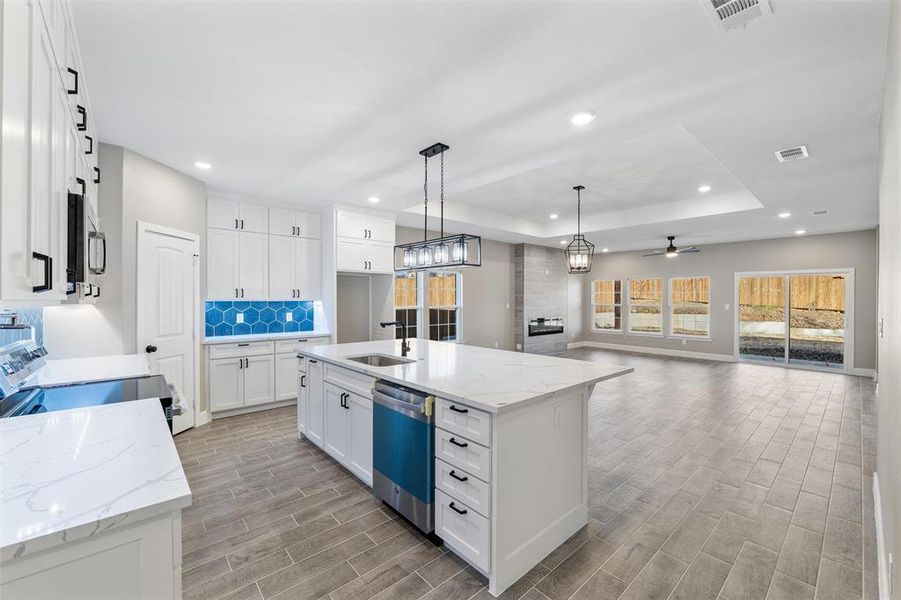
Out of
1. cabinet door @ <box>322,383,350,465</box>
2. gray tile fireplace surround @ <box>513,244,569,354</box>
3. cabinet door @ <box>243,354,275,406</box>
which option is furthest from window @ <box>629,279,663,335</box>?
cabinet door @ <box>322,383,350,465</box>

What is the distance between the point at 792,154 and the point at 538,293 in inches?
228

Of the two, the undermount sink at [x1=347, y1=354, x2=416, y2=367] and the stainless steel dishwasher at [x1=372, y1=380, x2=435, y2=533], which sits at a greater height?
the undermount sink at [x1=347, y1=354, x2=416, y2=367]

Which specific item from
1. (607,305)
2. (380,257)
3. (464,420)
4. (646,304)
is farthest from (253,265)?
(646,304)

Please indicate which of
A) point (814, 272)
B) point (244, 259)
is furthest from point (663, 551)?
point (814, 272)

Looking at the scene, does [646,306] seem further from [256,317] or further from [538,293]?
[256,317]

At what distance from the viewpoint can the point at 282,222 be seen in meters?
5.00

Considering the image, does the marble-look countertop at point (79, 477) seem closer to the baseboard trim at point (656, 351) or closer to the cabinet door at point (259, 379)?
the cabinet door at point (259, 379)

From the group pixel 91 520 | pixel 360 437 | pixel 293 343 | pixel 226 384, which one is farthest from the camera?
pixel 293 343

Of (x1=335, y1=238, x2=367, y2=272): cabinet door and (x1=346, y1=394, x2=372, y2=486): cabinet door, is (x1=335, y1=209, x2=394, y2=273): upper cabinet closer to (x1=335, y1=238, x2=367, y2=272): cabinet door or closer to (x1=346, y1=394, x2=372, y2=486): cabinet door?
(x1=335, y1=238, x2=367, y2=272): cabinet door

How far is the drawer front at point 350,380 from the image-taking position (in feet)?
8.93

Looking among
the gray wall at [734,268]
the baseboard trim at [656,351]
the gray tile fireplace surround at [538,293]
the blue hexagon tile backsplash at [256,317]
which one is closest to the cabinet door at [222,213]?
the blue hexagon tile backsplash at [256,317]

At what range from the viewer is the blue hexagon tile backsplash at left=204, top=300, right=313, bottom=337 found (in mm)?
4758

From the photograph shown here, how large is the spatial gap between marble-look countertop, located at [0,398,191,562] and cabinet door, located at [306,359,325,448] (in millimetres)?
1861

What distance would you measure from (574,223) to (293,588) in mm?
6713
